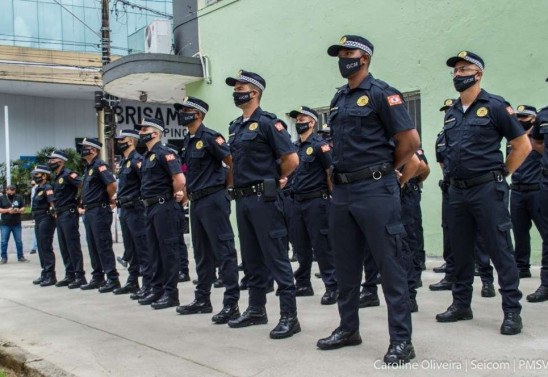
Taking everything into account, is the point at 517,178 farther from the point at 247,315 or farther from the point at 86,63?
the point at 86,63

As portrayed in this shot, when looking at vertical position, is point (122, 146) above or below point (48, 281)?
above

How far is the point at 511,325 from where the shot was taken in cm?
479

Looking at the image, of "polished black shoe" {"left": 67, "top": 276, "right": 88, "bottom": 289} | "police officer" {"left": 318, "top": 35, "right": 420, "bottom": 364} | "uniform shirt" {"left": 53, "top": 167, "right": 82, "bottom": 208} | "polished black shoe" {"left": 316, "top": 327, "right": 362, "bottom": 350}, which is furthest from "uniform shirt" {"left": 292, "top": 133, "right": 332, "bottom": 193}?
"polished black shoe" {"left": 67, "top": 276, "right": 88, "bottom": 289}

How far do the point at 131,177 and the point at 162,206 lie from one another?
3.82ft

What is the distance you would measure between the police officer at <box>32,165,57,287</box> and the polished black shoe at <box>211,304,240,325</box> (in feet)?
14.9

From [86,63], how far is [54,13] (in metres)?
4.71

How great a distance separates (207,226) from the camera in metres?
5.93

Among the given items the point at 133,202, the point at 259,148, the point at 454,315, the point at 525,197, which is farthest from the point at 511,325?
the point at 133,202

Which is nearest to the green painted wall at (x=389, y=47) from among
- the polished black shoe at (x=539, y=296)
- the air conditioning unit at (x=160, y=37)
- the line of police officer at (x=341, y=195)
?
the air conditioning unit at (x=160, y=37)

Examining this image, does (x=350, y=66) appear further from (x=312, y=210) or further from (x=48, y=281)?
(x=48, y=281)

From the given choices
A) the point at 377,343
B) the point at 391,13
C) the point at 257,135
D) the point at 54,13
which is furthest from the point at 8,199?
the point at 54,13

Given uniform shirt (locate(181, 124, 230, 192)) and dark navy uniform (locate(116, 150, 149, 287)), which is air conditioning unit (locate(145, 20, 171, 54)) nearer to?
dark navy uniform (locate(116, 150, 149, 287))

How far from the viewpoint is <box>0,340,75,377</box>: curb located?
15.0 ft

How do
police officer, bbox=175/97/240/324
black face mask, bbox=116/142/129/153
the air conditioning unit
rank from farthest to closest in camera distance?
1. the air conditioning unit
2. black face mask, bbox=116/142/129/153
3. police officer, bbox=175/97/240/324
